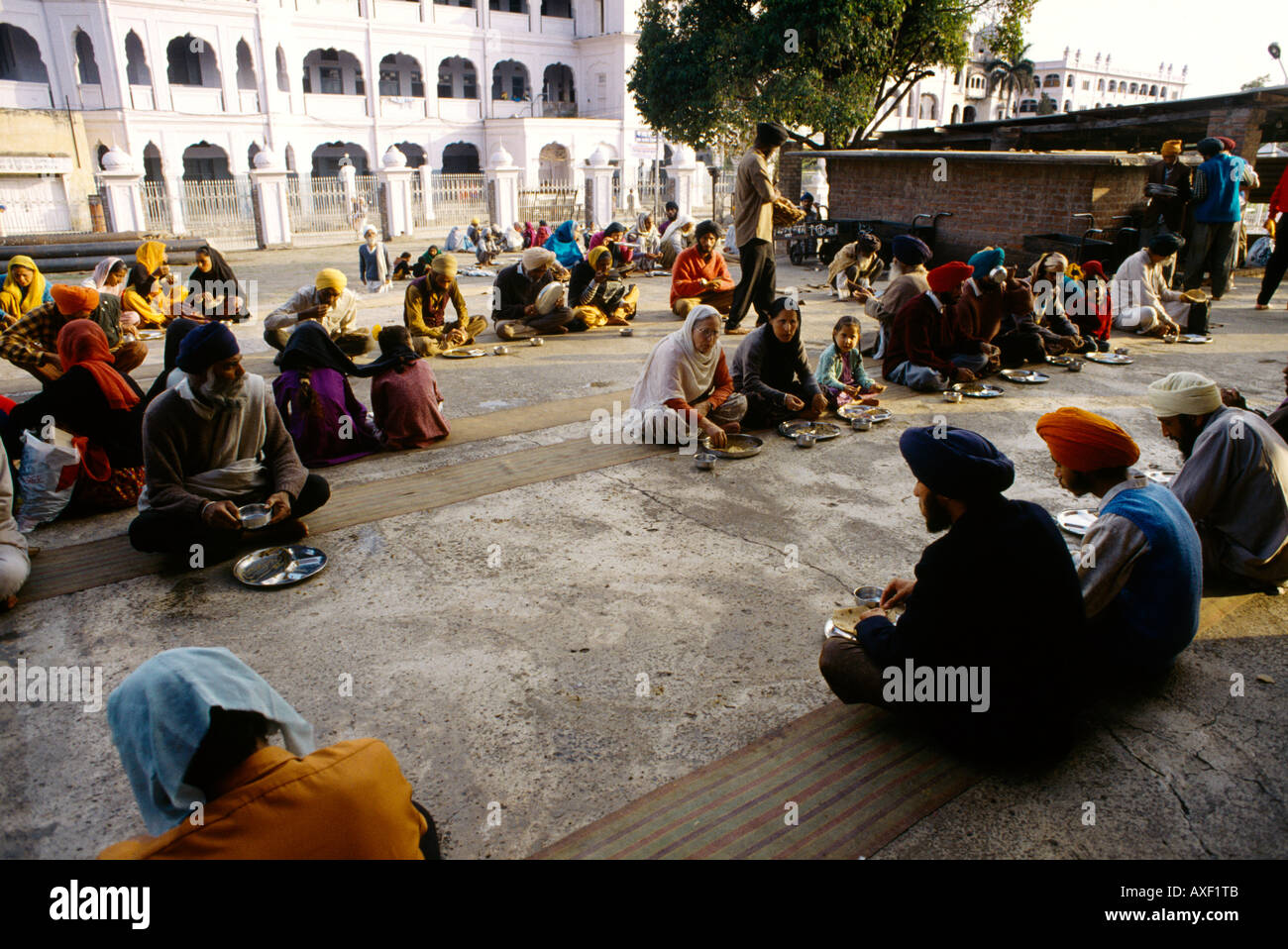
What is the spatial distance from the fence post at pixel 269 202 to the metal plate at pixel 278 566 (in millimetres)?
18077

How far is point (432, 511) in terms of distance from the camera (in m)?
Result: 4.96

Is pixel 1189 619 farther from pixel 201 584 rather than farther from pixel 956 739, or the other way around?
pixel 201 584

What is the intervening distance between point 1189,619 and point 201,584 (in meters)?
4.32

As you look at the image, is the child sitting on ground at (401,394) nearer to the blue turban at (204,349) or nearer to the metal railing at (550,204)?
the blue turban at (204,349)

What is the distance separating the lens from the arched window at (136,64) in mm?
29062

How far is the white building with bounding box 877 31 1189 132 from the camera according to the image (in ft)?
161

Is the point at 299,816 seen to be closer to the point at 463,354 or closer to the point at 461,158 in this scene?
the point at 463,354

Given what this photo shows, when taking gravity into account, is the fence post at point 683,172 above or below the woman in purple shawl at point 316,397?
above

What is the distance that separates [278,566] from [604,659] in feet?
6.17

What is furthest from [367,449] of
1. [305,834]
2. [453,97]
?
[453,97]

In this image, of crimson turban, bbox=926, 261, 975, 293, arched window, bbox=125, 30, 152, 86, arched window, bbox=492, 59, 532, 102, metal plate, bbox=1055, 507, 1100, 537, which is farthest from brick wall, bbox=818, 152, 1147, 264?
arched window, bbox=492, 59, 532, 102

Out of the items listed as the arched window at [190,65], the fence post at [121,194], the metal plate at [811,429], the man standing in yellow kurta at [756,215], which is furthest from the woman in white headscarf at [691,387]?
the arched window at [190,65]

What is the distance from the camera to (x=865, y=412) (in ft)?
21.1

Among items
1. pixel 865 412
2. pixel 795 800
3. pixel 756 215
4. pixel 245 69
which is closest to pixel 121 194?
pixel 245 69
